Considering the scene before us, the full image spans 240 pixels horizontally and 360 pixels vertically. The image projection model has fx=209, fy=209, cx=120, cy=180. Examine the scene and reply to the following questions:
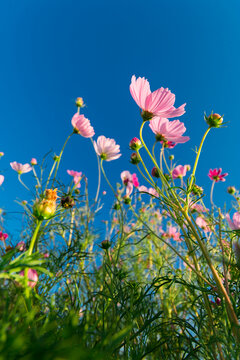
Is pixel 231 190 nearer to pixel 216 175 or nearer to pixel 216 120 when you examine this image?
pixel 216 175

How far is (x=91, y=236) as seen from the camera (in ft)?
3.87

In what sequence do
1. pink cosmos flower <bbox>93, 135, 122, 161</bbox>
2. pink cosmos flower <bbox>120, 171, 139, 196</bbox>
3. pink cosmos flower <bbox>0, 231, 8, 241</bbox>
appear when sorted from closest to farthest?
pink cosmos flower <bbox>0, 231, 8, 241</bbox>, pink cosmos flower <bbox>93, 135, 122, 161</bbox>, pink cosmos flower <bbox>120, 171, 139, 196</bbox>

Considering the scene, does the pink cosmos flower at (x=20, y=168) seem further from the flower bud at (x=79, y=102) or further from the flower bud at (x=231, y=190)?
the flower bud at (x=231, y=190)

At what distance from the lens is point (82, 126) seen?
3.56ft

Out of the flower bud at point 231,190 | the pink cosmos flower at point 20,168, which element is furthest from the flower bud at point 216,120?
the pink cosmos flower at point 20,168

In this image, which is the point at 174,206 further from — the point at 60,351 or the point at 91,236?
the point at 91,236

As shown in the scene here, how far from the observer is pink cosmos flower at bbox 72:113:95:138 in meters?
1.06

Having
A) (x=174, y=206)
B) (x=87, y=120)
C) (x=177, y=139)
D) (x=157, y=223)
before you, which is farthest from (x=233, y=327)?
(x=157, y=223)

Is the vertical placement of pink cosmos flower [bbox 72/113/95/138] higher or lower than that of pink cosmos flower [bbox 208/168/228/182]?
higher

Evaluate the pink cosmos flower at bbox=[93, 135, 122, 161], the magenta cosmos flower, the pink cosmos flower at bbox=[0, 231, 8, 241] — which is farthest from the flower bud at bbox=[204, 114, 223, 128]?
the pink cosmos flower at bbox=[0, 231, 8, 241]

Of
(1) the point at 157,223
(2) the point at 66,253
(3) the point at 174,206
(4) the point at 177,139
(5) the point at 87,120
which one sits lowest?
(3) the point at 174,206

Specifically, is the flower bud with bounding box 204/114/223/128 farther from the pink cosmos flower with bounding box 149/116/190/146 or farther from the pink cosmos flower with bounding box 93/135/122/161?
the pink cosmos flower with bounding box 93/135/122/161

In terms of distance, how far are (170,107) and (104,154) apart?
548mm

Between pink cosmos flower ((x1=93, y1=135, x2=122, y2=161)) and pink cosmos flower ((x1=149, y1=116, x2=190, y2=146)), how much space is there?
0.44 m
